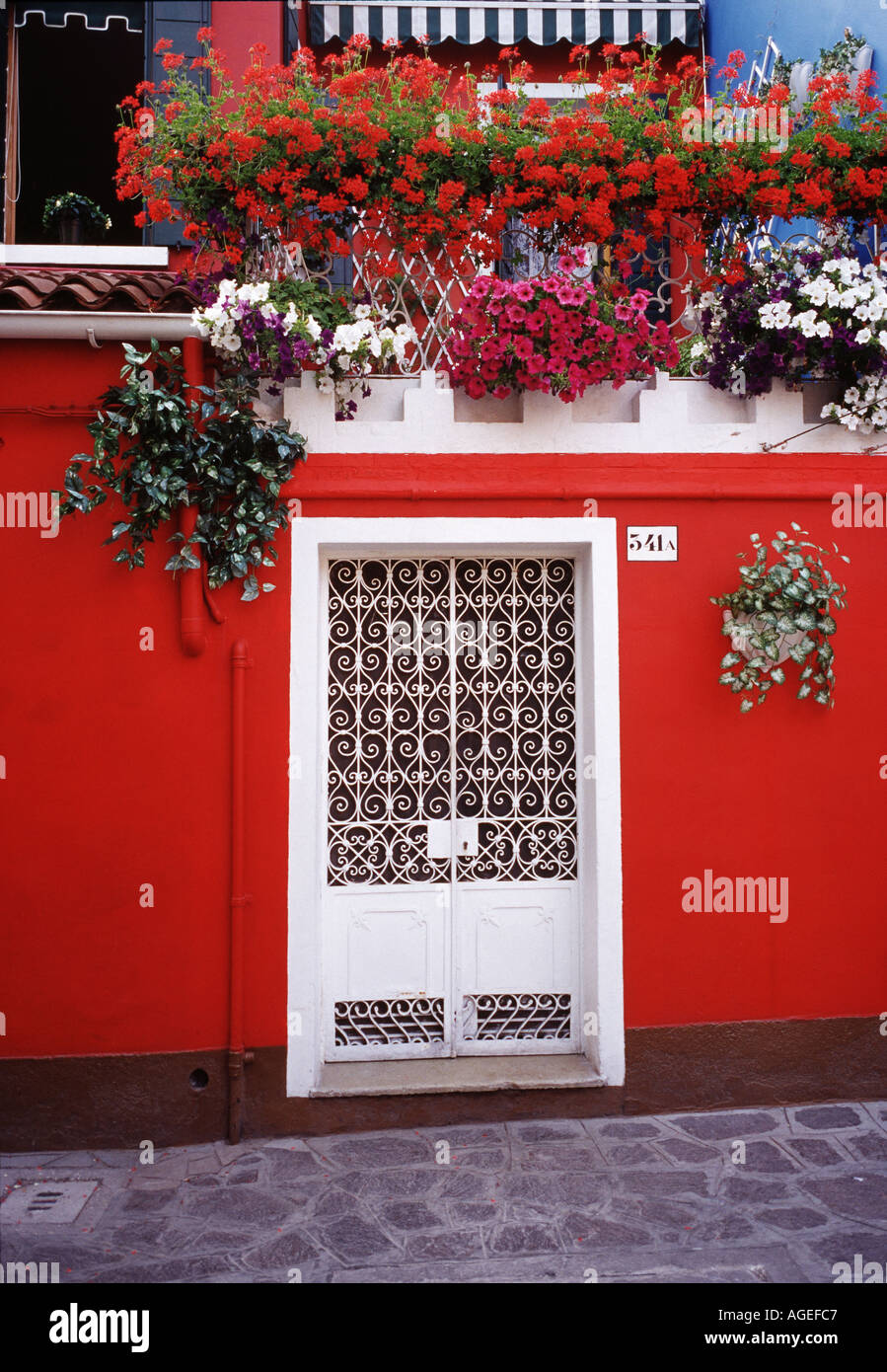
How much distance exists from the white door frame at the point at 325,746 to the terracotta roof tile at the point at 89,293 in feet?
4.25

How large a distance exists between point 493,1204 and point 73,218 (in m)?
6.94

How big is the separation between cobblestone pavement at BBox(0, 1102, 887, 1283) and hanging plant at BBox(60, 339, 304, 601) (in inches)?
115

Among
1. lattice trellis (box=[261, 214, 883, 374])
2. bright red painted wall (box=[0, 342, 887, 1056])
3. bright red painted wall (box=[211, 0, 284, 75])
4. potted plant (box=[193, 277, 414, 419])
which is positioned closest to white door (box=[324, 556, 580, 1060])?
bright red painted wall (box=[0, 342, 887, 1056])

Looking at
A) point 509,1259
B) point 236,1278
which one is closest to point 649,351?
point 509,1259

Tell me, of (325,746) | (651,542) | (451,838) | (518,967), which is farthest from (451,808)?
(651,542)

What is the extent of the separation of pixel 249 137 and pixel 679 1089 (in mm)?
5506

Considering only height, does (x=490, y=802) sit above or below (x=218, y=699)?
below

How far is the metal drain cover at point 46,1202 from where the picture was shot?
14.0 ft

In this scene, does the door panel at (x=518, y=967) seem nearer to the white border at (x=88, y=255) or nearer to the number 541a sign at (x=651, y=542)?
the number 541a sign at (x=651, y=542)

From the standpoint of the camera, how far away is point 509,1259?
3971 millimetres

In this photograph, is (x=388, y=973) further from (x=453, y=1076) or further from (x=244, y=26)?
(x=244, y=26)

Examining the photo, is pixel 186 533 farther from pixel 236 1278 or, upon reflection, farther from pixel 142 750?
pixel 236 1278
